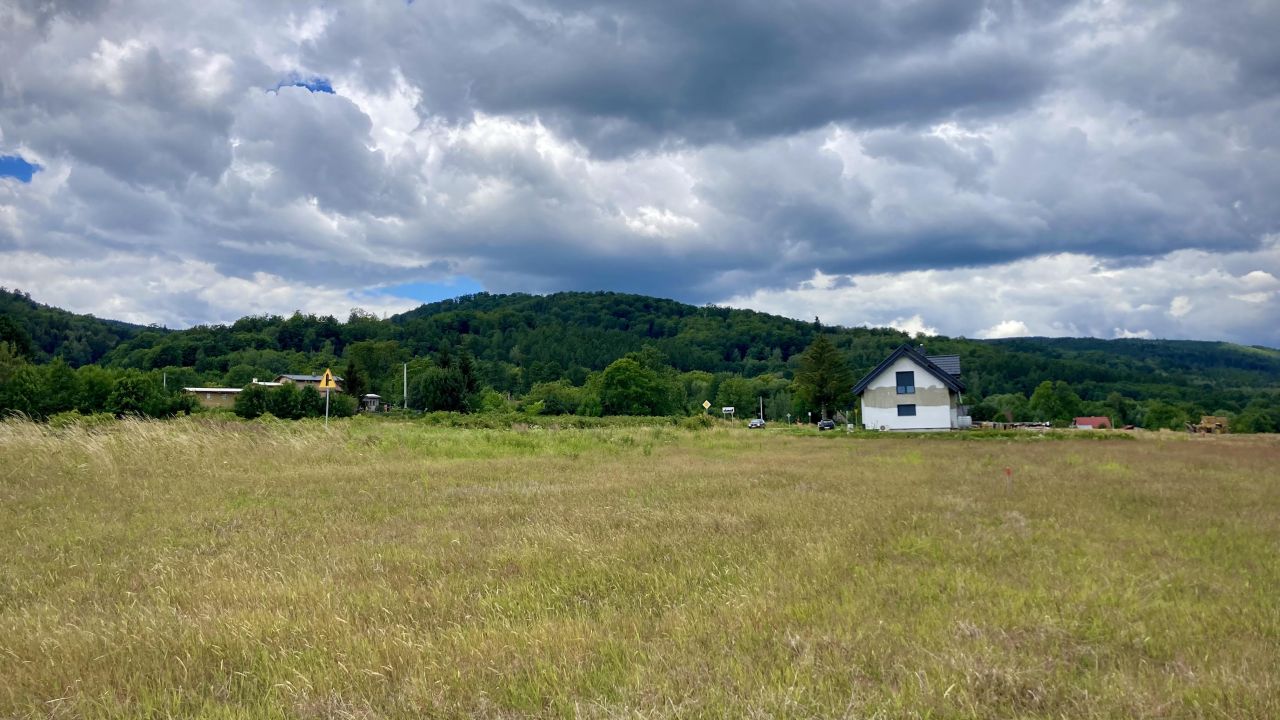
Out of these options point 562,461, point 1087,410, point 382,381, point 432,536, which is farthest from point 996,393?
point 432,536

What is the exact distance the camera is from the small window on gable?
170 ft

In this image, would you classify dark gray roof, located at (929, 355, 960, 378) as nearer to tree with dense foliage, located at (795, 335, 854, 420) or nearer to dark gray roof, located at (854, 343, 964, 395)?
dark gray roof, located at (854, 343, 964, 395)

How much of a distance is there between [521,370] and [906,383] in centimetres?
11670

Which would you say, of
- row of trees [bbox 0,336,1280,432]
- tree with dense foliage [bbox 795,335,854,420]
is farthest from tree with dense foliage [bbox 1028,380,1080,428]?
tree with dense foliage [bbox 795,335,854,420]

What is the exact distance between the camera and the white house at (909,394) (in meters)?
50.8

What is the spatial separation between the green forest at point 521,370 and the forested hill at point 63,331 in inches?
20.2

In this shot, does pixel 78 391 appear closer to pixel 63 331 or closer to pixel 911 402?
pixel 911 402

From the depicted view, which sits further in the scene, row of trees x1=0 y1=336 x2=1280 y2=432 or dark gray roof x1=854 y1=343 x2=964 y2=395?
row of trees x1=0 y1=336 x2=1280 y2=432

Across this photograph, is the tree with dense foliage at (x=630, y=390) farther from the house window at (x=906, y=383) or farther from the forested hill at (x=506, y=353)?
the house window at (x=906, y=383)

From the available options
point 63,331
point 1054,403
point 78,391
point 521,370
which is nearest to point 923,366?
point 1054,403

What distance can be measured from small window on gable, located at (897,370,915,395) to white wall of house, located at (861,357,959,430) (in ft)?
0.73

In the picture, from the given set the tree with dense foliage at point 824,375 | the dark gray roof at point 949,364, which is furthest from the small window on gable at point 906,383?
the tree with dense foliage at point 824,375

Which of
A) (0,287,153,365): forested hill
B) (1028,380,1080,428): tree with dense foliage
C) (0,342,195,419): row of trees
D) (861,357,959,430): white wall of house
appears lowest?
(1028,380,1080,428): tree with dense foliage

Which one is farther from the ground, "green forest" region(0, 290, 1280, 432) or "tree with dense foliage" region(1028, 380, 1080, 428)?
"green forest" region(0, 290, 1280, 432)
